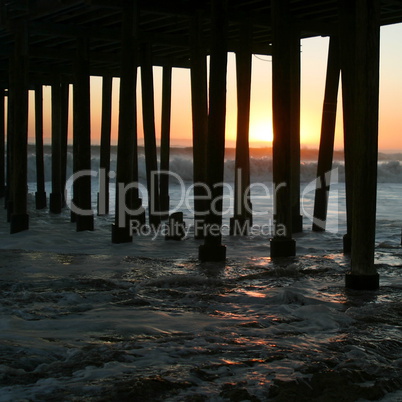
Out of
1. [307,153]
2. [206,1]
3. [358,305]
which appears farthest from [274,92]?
[307,153]

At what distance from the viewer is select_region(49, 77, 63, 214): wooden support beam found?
1555cm

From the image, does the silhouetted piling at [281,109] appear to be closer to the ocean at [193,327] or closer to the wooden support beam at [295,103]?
the ocean at [193,327]

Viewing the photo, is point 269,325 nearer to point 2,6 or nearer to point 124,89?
point 124,89

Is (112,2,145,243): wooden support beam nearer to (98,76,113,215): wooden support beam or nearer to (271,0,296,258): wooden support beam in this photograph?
(271,0,296,258): wooden support beam

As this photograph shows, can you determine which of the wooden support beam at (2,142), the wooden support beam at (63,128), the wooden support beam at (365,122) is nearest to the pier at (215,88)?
the wooden support beam at (365,122)

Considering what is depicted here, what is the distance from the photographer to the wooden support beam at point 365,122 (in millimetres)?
6172

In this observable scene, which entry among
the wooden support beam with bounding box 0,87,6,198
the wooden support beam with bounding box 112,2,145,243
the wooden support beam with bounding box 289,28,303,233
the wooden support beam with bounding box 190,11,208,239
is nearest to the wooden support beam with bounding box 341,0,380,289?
the wooden support beam with bounding box 190,11,208,239

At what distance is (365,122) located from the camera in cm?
625

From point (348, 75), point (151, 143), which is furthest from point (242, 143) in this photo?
point (348, 75)

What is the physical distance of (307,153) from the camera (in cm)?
5394

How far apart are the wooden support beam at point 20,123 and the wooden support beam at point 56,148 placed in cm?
423

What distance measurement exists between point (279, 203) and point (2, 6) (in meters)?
5.71

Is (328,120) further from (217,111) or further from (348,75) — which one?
(217,111)

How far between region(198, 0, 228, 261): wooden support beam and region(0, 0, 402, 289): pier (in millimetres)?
11
